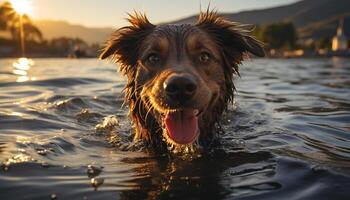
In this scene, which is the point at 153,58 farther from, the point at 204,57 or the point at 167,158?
the point at 167,158

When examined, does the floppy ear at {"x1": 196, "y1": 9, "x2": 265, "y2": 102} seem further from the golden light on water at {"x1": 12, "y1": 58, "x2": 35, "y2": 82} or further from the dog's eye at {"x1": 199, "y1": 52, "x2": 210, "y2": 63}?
the golden light on water at {"x1": 12, "y1": 58, "x2": 35, "y2": 82}

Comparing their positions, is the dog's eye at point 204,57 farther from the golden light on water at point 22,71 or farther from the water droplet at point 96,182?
the golden light on water at point 22,71

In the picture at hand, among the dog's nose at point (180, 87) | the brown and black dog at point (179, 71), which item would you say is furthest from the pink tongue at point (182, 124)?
the dog's nose at point (180, 87)

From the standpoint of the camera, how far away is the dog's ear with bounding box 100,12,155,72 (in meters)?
8.25

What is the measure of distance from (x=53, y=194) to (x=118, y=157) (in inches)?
81.1

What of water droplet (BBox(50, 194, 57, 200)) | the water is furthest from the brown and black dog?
water droplet (BBox(50, 194, 57, 200))

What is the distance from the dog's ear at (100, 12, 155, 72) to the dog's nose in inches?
91.4

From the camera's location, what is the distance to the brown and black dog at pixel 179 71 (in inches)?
253

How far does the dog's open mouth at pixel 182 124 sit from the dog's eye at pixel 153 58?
3.52ft

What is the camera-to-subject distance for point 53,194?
4.86m

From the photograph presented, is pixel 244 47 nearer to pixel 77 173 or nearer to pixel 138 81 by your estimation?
pixel 138 81

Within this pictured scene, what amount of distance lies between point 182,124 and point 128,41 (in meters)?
2.39

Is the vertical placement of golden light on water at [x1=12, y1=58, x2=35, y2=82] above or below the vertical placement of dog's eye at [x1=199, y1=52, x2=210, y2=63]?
below

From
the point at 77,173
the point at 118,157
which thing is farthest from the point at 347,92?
the point at 77,173
